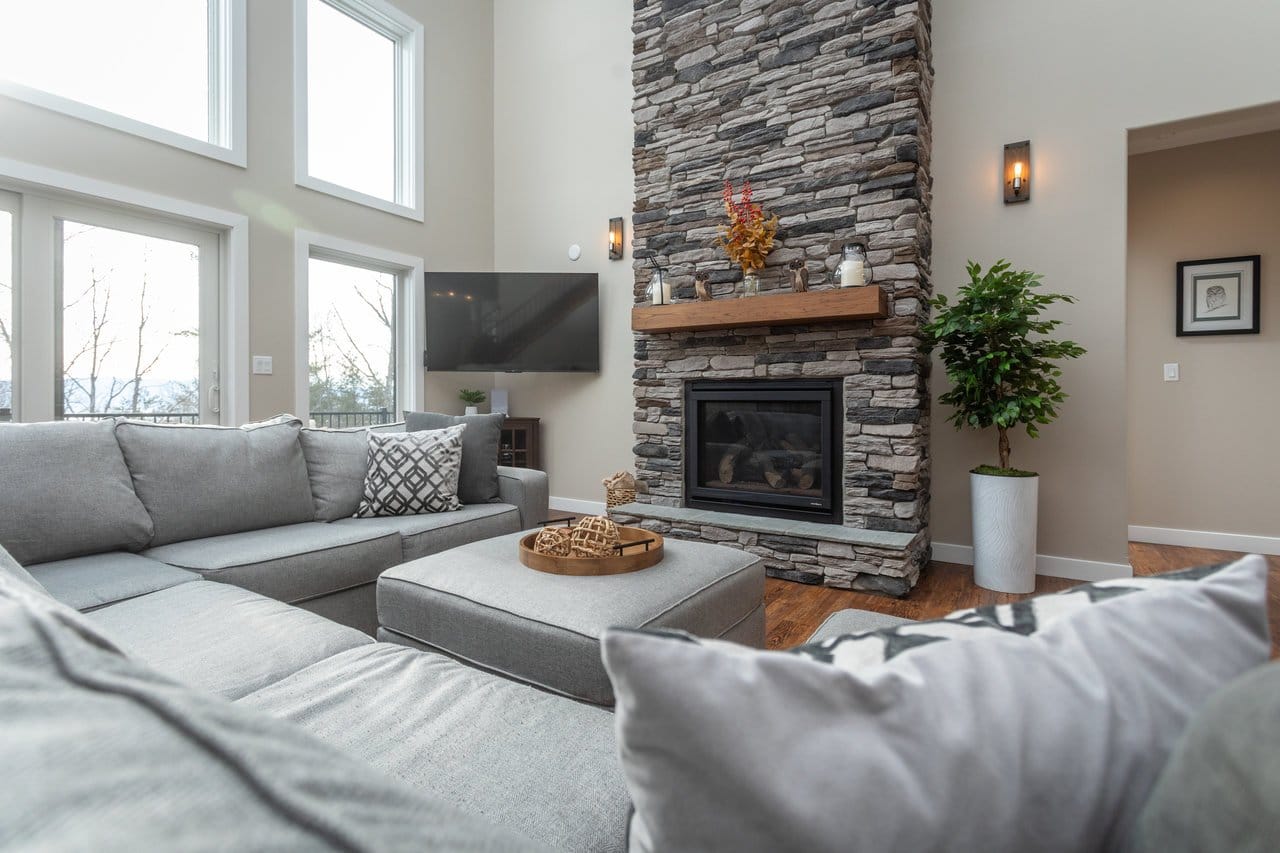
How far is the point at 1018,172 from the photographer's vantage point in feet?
10.3

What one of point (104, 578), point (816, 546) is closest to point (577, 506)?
point (816, 546)

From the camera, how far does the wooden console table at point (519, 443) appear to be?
4.77m

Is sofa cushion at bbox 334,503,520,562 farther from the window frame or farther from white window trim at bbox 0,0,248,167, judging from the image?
white window trim at bbox 0,0,248,167

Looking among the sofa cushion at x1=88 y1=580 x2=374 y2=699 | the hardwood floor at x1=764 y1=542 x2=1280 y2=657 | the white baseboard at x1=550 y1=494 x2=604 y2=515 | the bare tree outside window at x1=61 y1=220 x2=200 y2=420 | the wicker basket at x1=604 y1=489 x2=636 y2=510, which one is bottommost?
the hardwood floor at x1=764 y1=542 x2=1280 y2=657

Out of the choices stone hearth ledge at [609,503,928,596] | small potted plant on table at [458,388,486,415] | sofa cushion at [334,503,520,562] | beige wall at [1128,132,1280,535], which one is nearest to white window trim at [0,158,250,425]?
small potted plant on table at [458,388,486,415]

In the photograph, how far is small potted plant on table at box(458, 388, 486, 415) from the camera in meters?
4.86

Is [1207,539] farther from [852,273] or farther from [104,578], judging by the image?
[104,578]

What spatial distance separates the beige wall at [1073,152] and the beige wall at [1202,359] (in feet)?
3.72

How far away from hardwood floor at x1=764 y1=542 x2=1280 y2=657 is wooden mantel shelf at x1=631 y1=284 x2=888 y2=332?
136 centimetres

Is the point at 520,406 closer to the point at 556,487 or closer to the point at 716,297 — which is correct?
the point at 556,487

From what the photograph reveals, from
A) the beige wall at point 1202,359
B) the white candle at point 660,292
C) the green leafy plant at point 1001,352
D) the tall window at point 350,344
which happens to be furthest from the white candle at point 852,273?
the tall window at point 350,344

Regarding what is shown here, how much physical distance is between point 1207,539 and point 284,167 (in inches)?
238

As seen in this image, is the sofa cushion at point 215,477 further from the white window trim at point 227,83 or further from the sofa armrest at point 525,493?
the white window trim at point 227,83

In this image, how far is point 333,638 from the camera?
1262 mm
